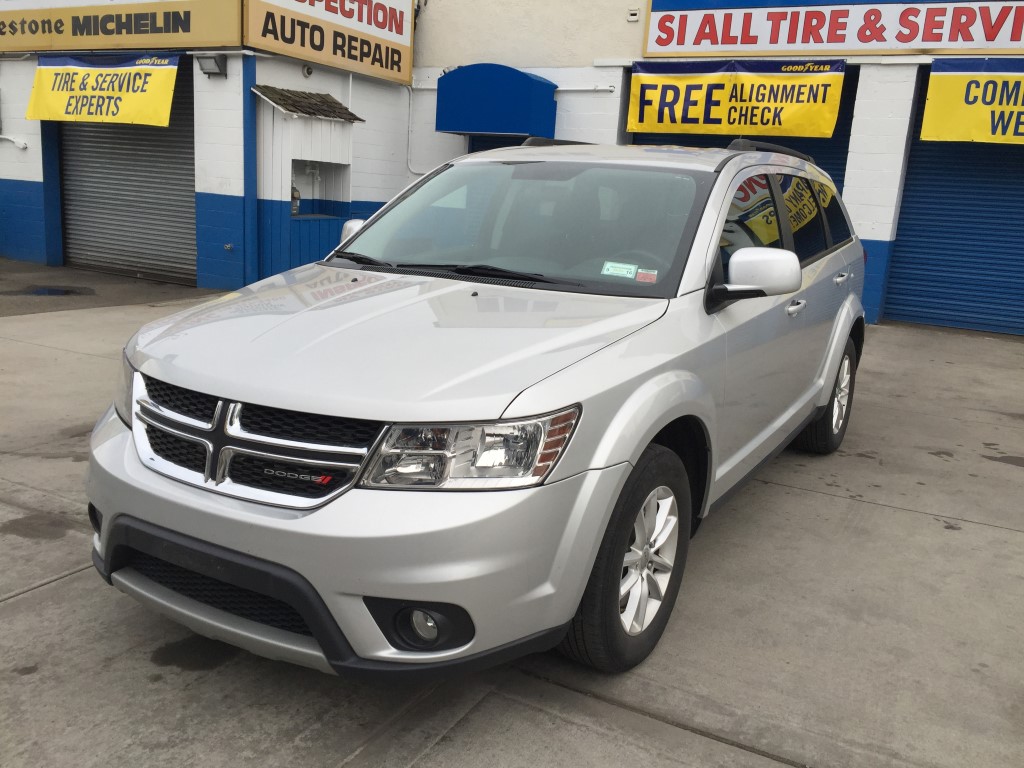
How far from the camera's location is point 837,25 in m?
11.2

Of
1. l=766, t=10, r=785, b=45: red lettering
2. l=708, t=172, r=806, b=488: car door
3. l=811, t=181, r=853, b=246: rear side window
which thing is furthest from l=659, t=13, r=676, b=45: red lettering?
l=708, t=172, r=806, b=488: car door

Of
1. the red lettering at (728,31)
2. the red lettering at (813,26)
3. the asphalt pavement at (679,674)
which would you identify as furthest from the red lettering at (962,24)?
the asphalt pavement at (679,674)

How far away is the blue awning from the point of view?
12.5 metres

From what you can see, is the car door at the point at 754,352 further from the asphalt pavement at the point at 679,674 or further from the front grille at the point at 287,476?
the front grille at the point at 287,476

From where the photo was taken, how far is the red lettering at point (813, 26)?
11242mm

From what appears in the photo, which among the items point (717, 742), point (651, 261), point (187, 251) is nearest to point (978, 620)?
point (717, 742)

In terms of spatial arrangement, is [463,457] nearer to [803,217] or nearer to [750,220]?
[750,220]

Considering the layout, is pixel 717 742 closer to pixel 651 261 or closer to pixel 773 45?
pixel 651 261

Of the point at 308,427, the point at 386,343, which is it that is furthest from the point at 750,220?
the point at 308,427

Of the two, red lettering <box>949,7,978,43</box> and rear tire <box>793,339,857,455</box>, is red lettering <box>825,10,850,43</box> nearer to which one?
red lettering <box>949,7,978,43</box>

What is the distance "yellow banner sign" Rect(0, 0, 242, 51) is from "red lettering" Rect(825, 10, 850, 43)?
23.8 ft

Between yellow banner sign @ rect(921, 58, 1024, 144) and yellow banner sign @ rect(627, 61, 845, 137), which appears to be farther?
yellow banner sign @ rect(627, 61, 845, 137)

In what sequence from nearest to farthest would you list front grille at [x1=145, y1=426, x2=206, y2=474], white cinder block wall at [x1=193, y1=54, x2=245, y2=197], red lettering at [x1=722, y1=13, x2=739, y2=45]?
front grille at [x1=145, y1=426, x2=206, y2=474]
white cinder block wall at [x1=193, y1=54, x2=245, y2=197]
red lettering at [x1=722, y1=13, x2=739, y2=45]

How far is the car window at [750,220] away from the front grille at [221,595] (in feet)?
6.69
